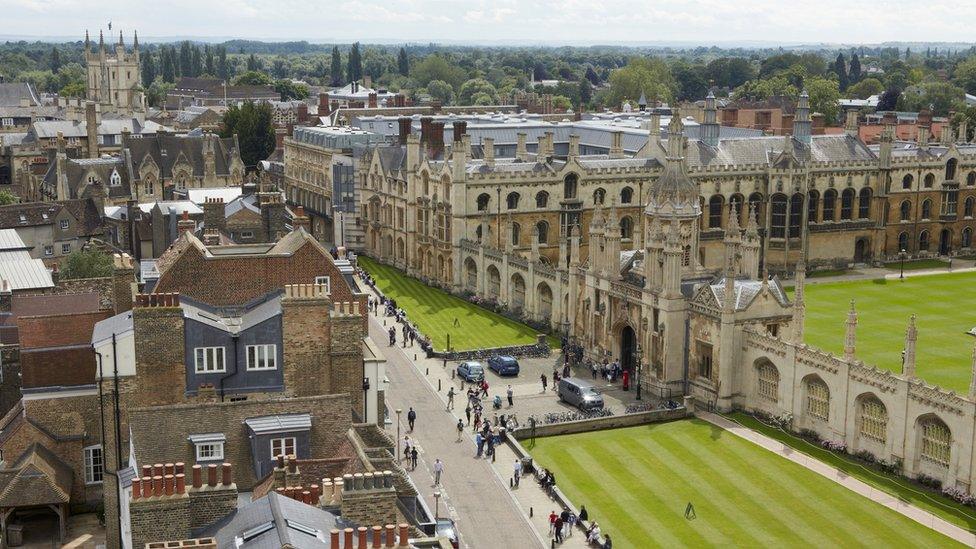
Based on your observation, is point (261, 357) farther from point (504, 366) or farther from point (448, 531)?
point (504, 366)

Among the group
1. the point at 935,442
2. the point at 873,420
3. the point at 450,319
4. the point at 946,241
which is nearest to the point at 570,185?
the point at 450,319

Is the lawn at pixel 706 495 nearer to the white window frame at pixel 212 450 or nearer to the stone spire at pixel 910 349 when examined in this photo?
the stone spire at pixel 910 349

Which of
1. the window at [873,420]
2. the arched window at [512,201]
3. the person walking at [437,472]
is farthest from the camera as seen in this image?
the arched window at [512,201]

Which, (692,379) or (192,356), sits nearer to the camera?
(192,356)

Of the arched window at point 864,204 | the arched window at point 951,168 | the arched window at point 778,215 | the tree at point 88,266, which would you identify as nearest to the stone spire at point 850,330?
the tree at point 88,266

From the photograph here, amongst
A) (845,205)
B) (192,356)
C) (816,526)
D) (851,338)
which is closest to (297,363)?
(192,356)

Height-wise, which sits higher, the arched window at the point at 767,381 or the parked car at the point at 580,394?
the arched window at the point at 767,381

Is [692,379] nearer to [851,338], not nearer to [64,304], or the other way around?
[851,338]
